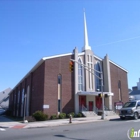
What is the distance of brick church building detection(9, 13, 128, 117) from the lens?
89.1 feet

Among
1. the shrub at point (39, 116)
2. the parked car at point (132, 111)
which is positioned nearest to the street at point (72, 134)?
the parked car at point (132, 111)

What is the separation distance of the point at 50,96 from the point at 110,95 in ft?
39.2

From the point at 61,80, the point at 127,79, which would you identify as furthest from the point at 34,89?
the point at 127,79

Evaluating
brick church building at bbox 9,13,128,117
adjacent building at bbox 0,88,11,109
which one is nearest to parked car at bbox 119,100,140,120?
brick church building at bbox 9,13,128,117

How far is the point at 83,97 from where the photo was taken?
1216 inches

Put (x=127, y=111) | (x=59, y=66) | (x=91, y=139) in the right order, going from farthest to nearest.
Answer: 1. (x=59, y=66)
2. (x=127, y=111)
3. (x=91, y=139)

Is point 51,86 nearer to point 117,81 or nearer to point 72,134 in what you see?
point 117,81

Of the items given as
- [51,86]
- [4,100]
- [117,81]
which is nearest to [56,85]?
[51,86]

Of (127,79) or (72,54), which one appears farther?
(127,79)

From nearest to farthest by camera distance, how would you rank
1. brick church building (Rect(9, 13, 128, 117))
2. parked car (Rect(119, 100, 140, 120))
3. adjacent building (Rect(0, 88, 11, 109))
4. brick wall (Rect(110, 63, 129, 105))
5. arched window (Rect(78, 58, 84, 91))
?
parked car (Rect(119, 100, 140, 120)) < brick church building (Rect(9, 13, 128, 117)) < arched window (Rect(78, 58, 84, 91)) < brick wall (Rect(110, 63, 129, 105)) < adjacent building (Rect(0, 88, 11, 109))

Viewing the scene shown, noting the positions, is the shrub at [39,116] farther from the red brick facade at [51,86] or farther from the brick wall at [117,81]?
the brick wall at [117,81]

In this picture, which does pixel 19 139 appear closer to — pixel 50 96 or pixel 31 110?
pixel 50 96

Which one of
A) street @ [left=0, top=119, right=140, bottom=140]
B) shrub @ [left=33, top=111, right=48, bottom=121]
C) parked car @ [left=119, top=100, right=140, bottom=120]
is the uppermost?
parked car @ [left=119, top=100, right=140, bottom=120]

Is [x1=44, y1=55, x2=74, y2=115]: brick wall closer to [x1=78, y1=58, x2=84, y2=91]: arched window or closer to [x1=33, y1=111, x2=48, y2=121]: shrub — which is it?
[x1=78, y1=58, x2=84, y2=91]: arched window
